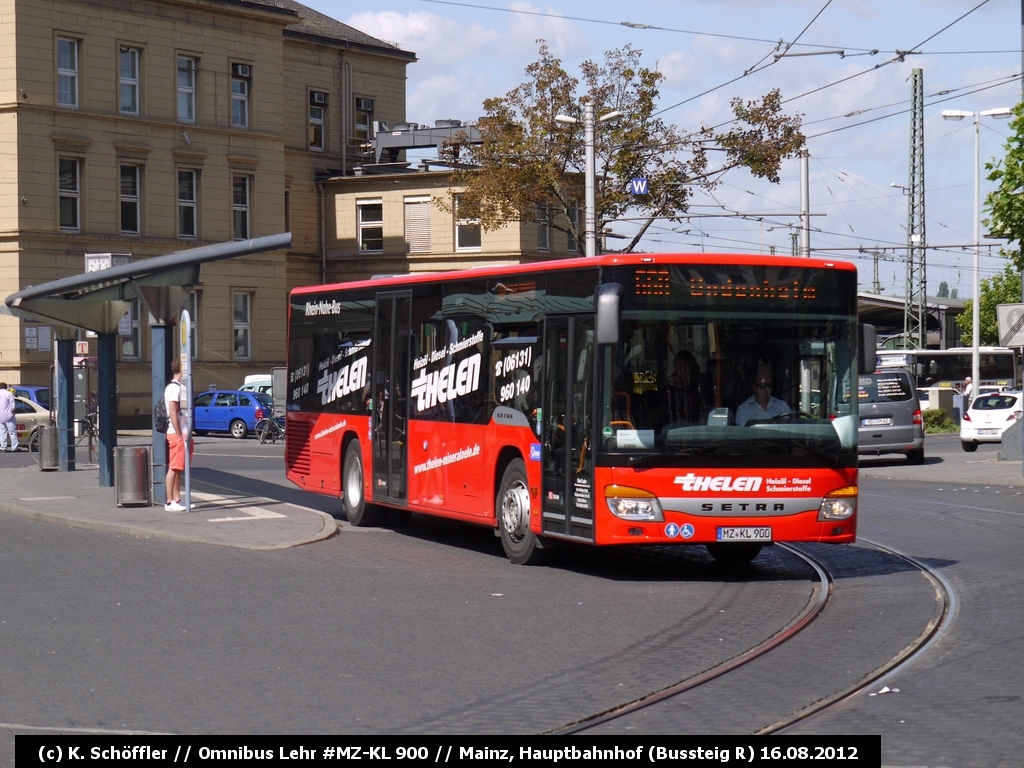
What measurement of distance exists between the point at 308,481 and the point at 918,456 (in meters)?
16.6

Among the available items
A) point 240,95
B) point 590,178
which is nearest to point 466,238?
point 240,95

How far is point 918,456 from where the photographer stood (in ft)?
104

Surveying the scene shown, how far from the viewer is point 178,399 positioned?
18.6 m

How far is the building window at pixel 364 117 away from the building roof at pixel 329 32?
2.33 m

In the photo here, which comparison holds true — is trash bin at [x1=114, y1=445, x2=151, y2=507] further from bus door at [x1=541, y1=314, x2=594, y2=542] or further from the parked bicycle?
the parked bicycle

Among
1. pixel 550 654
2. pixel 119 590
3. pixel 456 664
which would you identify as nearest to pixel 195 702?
pixel 456 664

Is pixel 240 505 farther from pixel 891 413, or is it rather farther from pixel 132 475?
pixel 891 413

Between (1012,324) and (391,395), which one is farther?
(1012,324)

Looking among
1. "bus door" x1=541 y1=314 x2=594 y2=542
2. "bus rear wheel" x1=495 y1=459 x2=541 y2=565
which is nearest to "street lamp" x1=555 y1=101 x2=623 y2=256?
"bus rear wheel" x1=495 y1=459 x2=541 y2=565

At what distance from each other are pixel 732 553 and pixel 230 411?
33.8 meters

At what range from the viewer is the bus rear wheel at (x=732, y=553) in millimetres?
14664

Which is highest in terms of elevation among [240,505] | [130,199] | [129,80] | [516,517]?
[129,80]

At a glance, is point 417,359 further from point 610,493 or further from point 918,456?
point 918,456

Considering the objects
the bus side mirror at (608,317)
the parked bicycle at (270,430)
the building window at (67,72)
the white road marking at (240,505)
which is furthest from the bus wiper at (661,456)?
the building window at (67,72)
